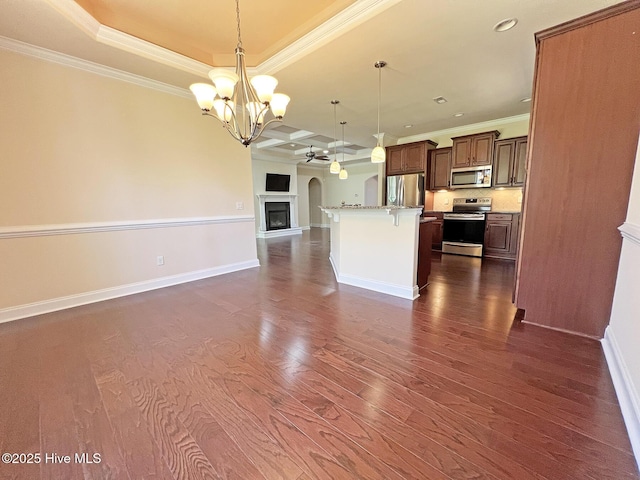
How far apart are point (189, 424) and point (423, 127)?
6223 millimetres

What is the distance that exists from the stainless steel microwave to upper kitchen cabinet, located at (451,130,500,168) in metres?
0.09

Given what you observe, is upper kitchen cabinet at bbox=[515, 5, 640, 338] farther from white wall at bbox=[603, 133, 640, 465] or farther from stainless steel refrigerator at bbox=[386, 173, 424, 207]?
stainless steel refrigerator at bbox=[386, 173, 424, 207]

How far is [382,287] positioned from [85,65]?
4.30 m

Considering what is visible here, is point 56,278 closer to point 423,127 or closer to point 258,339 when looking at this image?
point 258,339

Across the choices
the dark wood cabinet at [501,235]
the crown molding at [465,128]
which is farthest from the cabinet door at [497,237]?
the crown molding at [465,128]

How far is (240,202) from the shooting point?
4.45 meters

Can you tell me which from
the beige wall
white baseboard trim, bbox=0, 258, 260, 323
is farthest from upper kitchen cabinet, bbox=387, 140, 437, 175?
white baseboard trim, bbox=0, 258, 260, 323

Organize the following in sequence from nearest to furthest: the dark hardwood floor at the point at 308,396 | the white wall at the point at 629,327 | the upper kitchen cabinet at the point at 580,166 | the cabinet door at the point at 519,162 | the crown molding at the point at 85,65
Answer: the dark hardwood floor at the point at 308,396 → the white wall at the point at 629,327 → the upper kitchen cabinet at the point at 580,166 → the crown molding at the point at 85,65 → the cabinet door at the point at 519,162

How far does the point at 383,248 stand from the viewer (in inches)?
128

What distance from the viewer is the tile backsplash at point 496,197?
514 cm

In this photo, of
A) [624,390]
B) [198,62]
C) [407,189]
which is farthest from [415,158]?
[624,390]

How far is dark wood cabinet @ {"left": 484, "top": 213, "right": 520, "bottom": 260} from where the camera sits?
4.88m

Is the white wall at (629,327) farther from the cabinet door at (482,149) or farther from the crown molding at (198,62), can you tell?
the cabinet door at (482,149)

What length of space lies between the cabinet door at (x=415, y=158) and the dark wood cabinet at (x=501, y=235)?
1.75 metres
